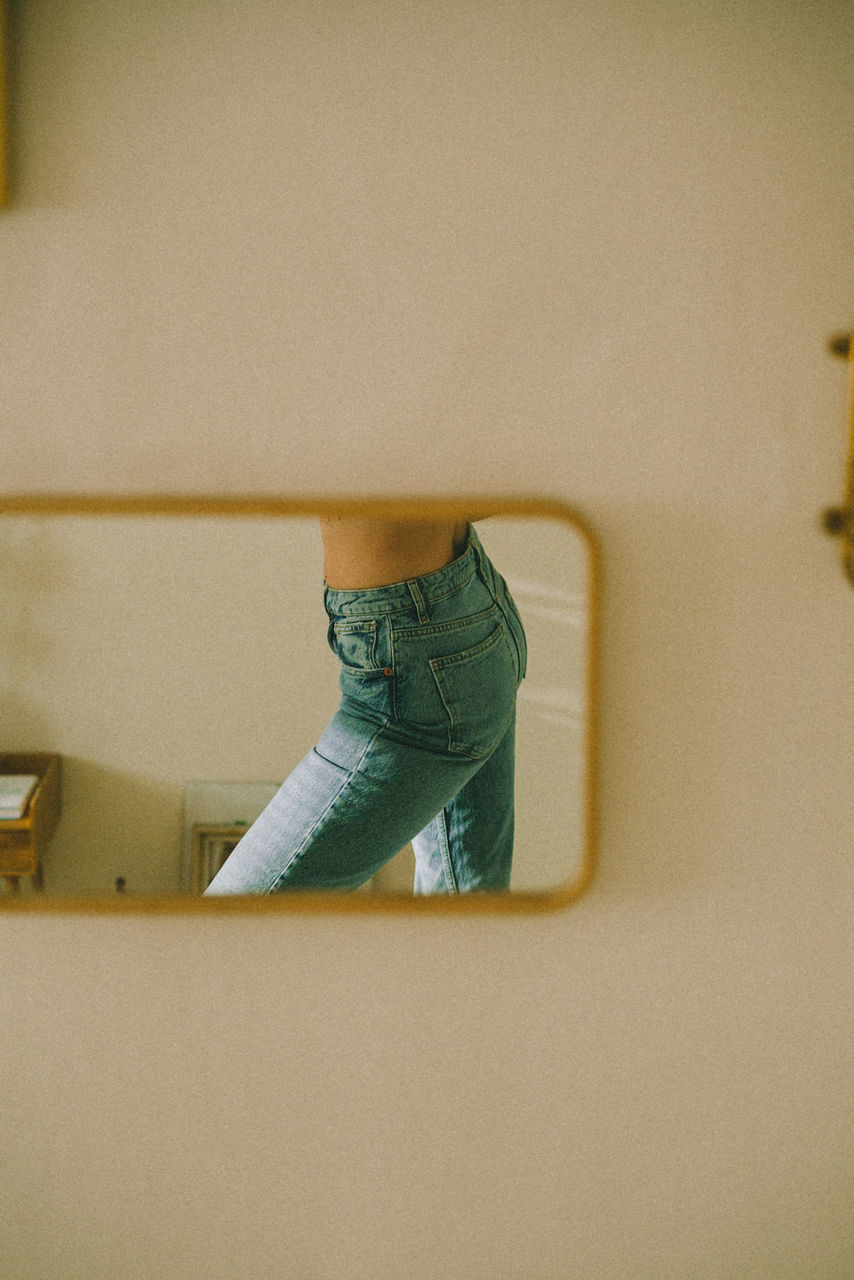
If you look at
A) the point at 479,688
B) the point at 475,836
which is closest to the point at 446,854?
the point at 475,836

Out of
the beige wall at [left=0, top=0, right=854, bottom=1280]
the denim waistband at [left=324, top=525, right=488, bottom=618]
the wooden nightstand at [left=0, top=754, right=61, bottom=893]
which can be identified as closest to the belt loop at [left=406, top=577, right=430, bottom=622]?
the denim waistband at [left=324, top=525, right=488, bottom=618]

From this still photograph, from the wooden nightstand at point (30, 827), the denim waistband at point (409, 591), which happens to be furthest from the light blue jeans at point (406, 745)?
the wooden nightstand at point (30, 827)

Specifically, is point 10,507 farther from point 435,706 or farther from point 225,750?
point 435,706

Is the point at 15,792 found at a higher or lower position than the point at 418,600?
lower

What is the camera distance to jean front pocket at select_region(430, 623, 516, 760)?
2.81ft

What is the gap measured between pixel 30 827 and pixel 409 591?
1.31 ft

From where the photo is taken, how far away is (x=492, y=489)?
0.78m

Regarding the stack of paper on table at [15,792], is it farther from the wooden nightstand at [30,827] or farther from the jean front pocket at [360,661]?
the jean front pocket at [360,661]

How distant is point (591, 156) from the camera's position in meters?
0.75

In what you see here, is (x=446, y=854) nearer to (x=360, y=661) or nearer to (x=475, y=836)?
(x=475, y=836)

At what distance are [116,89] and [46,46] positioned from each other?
7 centimetres

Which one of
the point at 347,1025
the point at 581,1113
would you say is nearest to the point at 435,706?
the point at 347,1025

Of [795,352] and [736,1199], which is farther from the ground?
[795,352]

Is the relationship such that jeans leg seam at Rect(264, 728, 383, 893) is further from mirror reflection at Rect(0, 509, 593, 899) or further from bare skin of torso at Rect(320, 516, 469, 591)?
bare skin of torso at Rect(320, 516, 469, 591)
